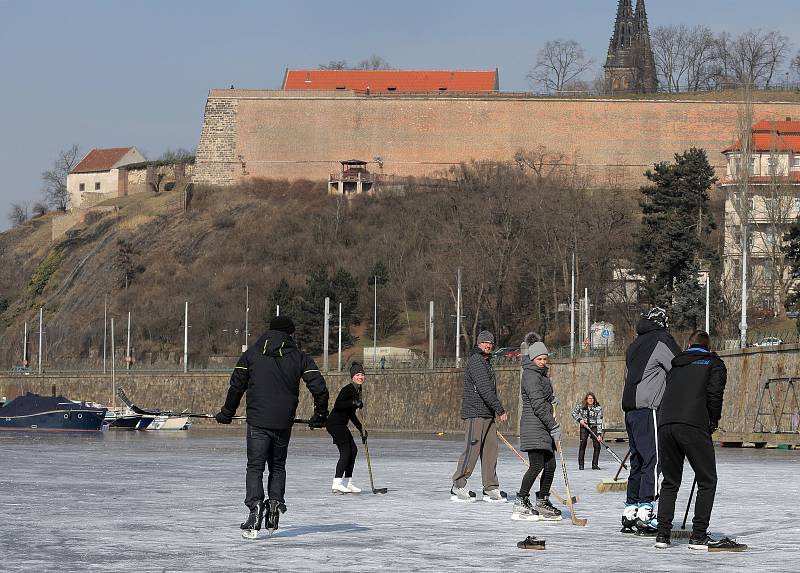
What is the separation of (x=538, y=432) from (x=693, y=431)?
2.81 metres

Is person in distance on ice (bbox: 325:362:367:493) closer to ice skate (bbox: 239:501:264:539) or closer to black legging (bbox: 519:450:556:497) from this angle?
black legging (bbox: 519:450:556:497)

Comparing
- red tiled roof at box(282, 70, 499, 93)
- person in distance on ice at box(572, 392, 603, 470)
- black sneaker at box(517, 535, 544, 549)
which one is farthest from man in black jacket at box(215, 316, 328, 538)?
red tiled roof at box(282, 70, 499, 93)

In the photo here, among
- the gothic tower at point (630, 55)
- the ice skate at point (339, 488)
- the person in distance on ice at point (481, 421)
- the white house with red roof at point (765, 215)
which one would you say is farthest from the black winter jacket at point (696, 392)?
the gothic tower at point (630, 55)

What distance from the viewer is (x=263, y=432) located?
12375 mm

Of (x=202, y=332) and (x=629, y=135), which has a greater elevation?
(x=629, y=135)

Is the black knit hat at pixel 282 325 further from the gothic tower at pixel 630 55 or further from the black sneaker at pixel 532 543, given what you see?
the gothic tower at pixel 630 55

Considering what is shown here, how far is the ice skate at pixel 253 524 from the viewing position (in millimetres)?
12039

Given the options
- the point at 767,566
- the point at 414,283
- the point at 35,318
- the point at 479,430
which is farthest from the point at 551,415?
the point at 35,318

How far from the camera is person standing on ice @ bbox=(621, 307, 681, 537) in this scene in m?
13.0

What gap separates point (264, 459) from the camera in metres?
12.4

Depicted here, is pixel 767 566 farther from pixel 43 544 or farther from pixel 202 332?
pixel 202 332

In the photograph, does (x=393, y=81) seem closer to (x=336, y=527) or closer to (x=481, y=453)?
(x=481, y=453)

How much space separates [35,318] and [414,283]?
3211 centimetres

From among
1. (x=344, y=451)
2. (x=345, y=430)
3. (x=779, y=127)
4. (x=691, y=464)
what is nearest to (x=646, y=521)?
(x=691, y=464)
